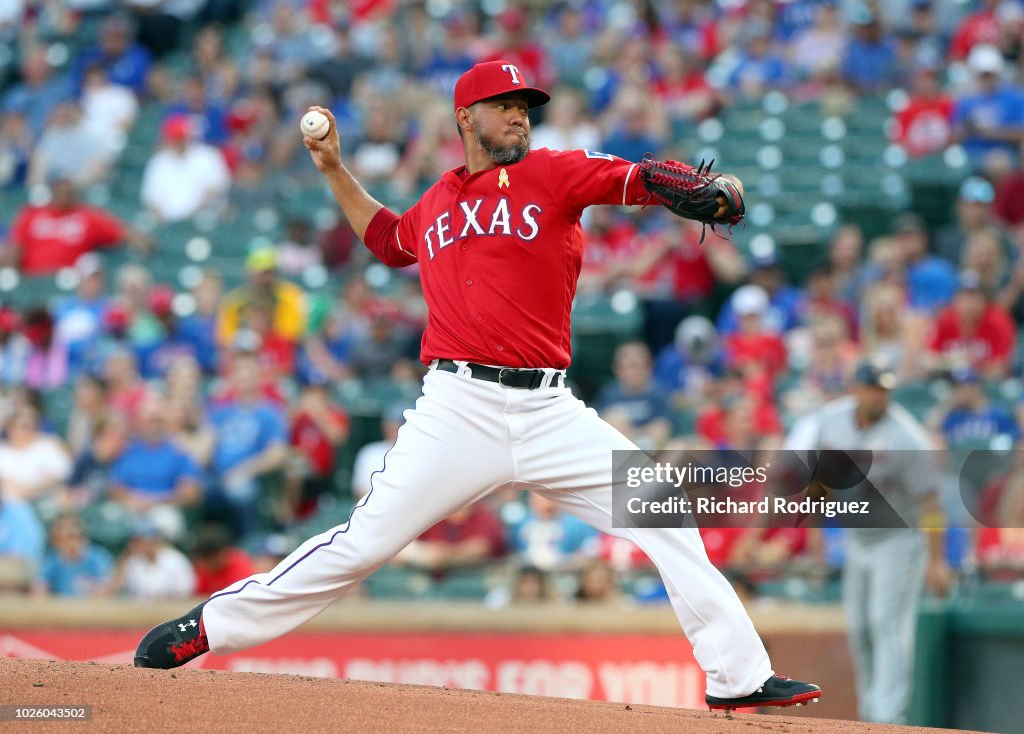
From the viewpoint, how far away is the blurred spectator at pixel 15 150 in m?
13.0

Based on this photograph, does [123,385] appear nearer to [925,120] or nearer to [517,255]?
[925,120]

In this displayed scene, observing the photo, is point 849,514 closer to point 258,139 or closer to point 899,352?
point 899,352

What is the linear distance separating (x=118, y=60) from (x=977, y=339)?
8546mm

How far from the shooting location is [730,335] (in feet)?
30.1

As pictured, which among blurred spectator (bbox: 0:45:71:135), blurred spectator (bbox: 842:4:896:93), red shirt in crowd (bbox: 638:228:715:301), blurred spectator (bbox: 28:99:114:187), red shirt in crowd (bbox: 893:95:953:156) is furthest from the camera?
blurred spectator (bbox: 0:45:71:135)

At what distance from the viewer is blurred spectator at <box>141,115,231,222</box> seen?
474 inches

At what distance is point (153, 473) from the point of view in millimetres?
8938

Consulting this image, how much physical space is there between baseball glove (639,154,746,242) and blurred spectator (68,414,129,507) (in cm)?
588

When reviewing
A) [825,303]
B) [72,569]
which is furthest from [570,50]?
[72,569]

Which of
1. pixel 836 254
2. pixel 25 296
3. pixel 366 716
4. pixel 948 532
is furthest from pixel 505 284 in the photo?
pixel 25 296

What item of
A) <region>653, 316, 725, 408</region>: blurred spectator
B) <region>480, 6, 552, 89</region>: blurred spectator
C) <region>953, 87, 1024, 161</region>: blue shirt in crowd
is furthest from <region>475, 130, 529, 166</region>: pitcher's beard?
<region>480, 6, 552, 89</region>: blurred spectator

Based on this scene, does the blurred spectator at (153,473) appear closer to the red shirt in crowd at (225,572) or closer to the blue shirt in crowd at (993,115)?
the red shirt in crowd at (225,572)

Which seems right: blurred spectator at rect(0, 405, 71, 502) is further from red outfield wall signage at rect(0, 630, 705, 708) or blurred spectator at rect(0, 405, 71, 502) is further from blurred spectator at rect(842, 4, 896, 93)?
blurred spectator at rect(842, 4, 896, 93)

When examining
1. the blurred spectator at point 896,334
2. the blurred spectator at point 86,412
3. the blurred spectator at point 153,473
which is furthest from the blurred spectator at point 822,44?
the blurred spectator at point 86,412
